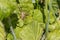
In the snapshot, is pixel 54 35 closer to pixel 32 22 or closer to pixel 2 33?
pixel 32 22

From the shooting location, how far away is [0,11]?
1.11m

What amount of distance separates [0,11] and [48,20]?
46 centimetres

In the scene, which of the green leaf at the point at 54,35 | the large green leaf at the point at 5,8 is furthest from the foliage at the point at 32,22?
the large green leaf at the point at 5,8

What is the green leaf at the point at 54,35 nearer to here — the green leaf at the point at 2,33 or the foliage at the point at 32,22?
the foliage at the point at 32,22

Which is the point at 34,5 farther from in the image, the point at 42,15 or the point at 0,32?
the point at 0,32

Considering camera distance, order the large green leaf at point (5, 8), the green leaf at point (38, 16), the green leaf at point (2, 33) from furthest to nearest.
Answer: the green leaf at point (38, 16)
the green leaf at point (2, 33)
the large green leaf at point (5, 8)

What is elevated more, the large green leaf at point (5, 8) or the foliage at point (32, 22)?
the large green leaf at point (5, 8)

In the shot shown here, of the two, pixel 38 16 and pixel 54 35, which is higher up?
pixel 38 16

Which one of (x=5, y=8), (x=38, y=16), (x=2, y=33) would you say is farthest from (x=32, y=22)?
(x=5, y=8)

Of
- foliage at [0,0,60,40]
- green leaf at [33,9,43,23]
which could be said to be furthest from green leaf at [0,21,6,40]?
green leaf at [33,9,43,23]

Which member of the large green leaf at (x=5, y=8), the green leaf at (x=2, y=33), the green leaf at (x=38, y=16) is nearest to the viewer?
the large green leaf at (x=5, y=8)

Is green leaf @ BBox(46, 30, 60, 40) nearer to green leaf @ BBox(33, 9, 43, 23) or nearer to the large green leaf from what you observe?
green leaf @ BBox(33, 9, 43, 23)

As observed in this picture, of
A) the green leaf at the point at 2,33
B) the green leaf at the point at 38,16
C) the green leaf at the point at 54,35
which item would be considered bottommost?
the green leaf at the point at 54,35

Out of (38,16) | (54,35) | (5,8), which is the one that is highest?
(5,8)
